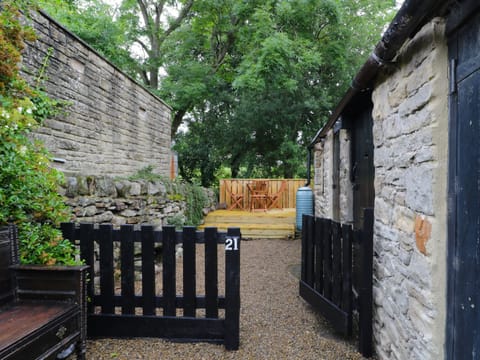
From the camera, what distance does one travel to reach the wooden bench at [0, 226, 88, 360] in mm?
1949

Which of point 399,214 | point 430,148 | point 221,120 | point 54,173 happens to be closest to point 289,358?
point 399,214

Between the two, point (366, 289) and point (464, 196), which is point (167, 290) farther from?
point (464, 196)

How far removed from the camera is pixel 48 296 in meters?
2.17

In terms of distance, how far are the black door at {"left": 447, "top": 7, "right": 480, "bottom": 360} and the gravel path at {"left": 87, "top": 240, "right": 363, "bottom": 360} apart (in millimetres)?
1268

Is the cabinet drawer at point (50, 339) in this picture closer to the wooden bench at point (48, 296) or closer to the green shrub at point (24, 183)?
the wooden bench at point (48, 296)

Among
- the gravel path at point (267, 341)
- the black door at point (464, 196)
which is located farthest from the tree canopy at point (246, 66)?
the black door at point (464, 196)

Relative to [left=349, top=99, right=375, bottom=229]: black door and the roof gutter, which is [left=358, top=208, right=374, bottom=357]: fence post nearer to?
[left=349, top=99, right=375, bottom=229]: black door

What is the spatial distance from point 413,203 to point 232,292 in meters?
1.57

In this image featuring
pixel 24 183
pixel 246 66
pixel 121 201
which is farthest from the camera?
pixel 246 66

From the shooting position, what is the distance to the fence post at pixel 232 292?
2.50 meters

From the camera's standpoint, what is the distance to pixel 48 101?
3553 mm

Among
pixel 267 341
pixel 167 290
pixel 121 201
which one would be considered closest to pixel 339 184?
pixel 267 341

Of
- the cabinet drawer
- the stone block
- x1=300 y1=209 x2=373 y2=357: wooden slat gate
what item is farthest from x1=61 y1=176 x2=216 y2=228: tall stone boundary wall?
the stone block

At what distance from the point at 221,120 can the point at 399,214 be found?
13.2 m
